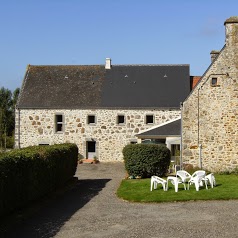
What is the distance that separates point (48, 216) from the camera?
1273cm

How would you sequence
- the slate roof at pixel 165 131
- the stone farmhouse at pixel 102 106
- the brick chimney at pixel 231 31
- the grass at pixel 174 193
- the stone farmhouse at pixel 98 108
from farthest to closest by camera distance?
1. the stone farmhouse at pixel 98 108
2. the stone farmhouse at pixel 102 106
3. the slate roof at pixel 165 131
4. the brick chimney at pixel 231 31
5. the grass at pixel 174 193

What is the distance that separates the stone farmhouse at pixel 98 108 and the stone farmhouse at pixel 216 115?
986 cm

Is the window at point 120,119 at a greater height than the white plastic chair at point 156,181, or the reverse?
the window at point 120,119

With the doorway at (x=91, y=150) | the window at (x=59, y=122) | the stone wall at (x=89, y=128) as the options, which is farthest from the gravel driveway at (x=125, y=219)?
the window at (x=59, y=122)

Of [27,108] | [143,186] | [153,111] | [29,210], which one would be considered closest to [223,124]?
[143,186]

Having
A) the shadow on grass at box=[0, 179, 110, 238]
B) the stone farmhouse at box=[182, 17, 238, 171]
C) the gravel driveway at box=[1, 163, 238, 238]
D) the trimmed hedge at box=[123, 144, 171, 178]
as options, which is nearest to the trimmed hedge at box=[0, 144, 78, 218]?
the shadow on grass at box=[0, 179, 110, 238]

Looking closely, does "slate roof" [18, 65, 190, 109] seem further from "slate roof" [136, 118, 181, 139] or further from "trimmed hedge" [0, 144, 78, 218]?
"trimmed hedge" [0, 144, 78, 218]

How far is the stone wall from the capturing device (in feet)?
110

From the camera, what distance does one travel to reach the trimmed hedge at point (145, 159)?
2120 cm

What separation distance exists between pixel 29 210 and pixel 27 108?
71.8 ft

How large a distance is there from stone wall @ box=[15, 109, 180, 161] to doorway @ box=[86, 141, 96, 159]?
0.46 meters

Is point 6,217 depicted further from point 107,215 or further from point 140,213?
point 140,213

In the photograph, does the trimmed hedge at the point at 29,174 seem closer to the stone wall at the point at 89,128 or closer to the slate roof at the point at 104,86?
the stone wall at the point at 89,128

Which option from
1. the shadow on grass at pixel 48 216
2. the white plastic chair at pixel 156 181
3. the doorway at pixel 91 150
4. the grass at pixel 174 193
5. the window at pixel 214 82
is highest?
the window at pixel 214 82
